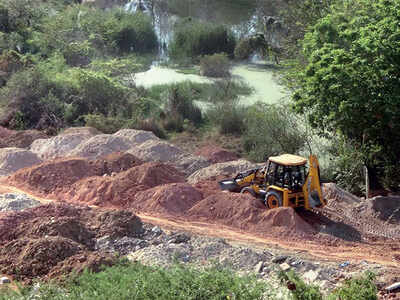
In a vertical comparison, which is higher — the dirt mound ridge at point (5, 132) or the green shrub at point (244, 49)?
the green shrub at point (244, 49)

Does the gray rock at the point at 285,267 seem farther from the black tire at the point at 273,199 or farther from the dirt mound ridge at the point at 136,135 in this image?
the dirt mound ridge at the point at 136,135

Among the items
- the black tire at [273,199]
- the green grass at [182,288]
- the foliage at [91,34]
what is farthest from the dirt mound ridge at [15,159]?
the foliage at [91,34]

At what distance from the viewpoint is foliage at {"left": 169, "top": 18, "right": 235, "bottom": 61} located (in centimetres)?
3173

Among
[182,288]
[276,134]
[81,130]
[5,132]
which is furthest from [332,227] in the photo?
[5,132]

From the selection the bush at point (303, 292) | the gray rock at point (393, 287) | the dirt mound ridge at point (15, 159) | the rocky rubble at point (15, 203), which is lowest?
the dirt mound ridge at point (15, 159)

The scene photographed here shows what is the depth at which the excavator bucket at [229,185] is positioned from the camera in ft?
47.9

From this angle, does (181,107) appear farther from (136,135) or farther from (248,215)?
(248,215)

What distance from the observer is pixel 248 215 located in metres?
13.3

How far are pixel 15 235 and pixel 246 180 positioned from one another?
569 centimetres

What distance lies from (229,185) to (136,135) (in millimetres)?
5577

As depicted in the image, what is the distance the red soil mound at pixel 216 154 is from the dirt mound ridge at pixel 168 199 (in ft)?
11.4

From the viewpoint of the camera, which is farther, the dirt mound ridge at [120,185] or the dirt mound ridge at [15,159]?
the dirt mound ridge at [15,159]

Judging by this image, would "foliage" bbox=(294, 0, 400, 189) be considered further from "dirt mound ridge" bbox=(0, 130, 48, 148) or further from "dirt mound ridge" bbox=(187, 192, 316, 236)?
"dirt mound ridge" bbox=(0, 130, 48, 148)

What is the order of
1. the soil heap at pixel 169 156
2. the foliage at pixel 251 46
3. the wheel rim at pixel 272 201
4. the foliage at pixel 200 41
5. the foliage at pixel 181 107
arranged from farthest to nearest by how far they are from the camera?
the foliage at pixel 200 41
the foliage at pixel 251 46
the foliage at pixel 181 107
the soil heap at pixel 169 156
the wheel rim at pixel 272 201
